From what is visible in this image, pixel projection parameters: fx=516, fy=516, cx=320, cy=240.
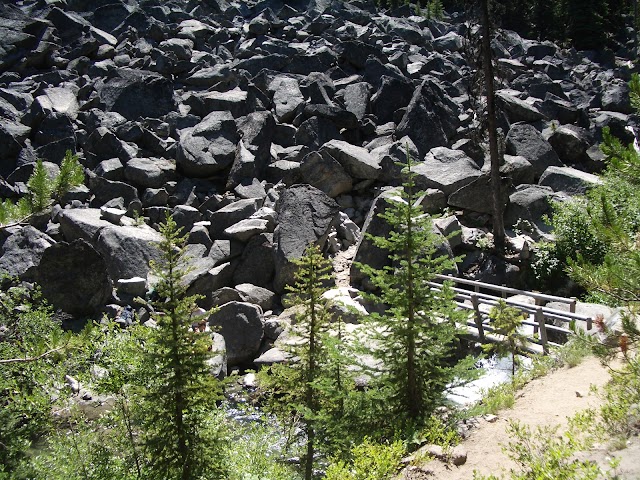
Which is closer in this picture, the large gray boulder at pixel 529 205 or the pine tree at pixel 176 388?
the pine tree at pixel 176 388

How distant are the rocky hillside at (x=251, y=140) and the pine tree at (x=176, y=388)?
2027 millimetres

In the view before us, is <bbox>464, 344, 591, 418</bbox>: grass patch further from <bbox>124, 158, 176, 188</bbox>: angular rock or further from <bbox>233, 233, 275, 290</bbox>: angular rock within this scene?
<bbox>124, 158, 176, 188</bbox>: angular rock

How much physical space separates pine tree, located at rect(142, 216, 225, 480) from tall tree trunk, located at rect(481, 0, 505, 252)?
1508cm

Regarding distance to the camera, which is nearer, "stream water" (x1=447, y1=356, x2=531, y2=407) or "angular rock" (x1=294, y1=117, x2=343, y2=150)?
"stream water" (x1=447, y1=356, x2=531, y2=407)

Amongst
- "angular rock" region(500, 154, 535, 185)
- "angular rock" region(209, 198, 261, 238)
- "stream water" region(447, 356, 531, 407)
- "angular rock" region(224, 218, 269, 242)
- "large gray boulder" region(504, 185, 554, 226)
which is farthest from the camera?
"angular rock" region(500, 154, 535, 185)

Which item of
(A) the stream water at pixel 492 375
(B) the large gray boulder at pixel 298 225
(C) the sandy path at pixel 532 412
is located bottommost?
(B) the large gray boulder at pixel 298 225

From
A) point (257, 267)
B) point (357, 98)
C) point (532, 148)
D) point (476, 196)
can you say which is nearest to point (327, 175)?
point (257, 267)

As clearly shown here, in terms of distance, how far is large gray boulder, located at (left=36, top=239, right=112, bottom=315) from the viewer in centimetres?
1858

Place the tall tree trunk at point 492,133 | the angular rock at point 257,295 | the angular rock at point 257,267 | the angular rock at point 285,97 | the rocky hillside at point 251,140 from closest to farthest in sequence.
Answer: the angular rock at point 257,295
the tall tree trunk at point 492,133
the rocky hillside at point 251,140
the angular rock at point 257,267
the angular rock at point 285,97

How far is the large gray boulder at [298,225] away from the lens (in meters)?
19.9

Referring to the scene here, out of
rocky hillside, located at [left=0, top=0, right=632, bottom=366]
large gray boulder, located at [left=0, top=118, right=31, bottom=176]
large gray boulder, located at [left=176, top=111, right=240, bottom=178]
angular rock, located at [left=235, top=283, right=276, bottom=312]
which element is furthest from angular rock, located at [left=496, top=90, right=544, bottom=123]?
large gray boulder, located at [left=0, top=118, right=31, bottom=176]

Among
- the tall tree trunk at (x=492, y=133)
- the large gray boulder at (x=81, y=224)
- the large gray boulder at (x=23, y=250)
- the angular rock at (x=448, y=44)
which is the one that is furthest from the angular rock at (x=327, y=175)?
the angular rock at (x=448, y=44)

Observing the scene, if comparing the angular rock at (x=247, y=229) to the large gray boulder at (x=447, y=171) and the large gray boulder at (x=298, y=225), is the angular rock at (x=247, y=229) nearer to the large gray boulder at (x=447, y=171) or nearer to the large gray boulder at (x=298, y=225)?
the large gray boulder at (x=298, y=225)

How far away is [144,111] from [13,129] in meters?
7.73
